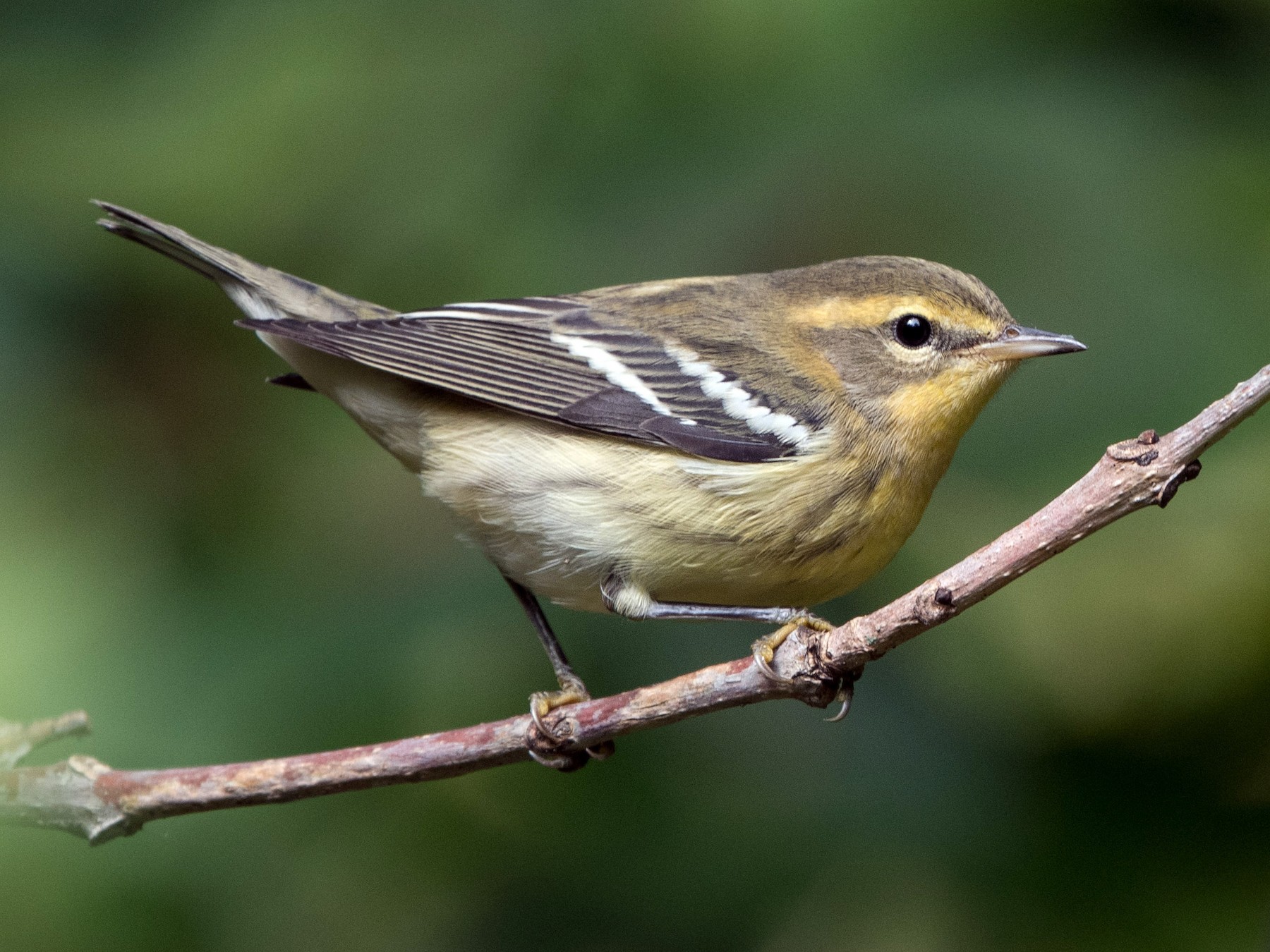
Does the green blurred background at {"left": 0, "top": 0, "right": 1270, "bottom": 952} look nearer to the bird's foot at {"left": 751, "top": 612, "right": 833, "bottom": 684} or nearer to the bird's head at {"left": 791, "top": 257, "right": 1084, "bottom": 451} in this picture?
the bird's head at {"left": 791, "top": 257, "right": 1084, "bottom": 451}

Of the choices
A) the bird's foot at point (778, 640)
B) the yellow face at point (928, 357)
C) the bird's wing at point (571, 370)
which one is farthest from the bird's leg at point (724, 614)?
the yellow face at point (928, 357)

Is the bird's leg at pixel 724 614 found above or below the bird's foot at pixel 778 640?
below

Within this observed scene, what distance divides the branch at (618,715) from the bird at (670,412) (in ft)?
A: 1.18

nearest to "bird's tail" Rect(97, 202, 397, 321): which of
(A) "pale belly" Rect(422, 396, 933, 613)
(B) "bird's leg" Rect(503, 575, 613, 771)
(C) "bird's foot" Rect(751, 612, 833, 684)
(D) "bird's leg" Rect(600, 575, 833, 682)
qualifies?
(A) "pale belly" Rect(422, 396, 933, 613)

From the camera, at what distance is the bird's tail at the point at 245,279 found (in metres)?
3.23

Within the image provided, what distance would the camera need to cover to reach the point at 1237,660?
307 cm

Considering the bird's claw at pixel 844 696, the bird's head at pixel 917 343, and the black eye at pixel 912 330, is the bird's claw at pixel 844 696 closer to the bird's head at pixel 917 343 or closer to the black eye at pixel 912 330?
the bird's head at pixel 917 343

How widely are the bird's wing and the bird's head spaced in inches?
10.8

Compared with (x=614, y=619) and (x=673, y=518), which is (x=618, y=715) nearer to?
(x=673, y=518)

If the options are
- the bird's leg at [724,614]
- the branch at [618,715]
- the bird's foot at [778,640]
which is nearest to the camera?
the branch at [618,715]

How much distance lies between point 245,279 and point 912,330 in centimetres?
186

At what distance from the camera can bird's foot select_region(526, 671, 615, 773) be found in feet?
8.59

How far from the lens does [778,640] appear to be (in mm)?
2561

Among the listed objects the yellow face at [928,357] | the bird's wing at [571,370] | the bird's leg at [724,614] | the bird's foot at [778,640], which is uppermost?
the yellow face at [928,357]
